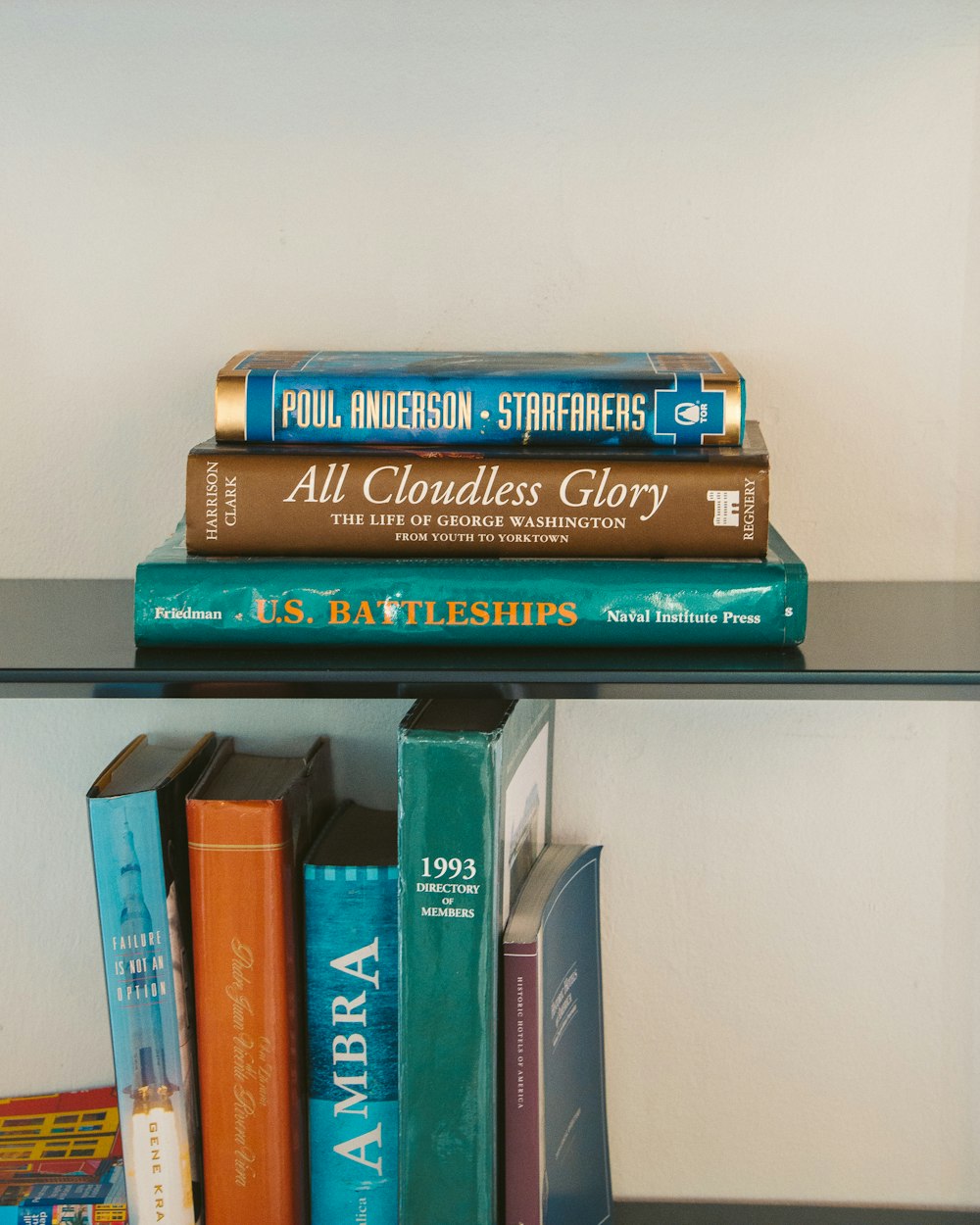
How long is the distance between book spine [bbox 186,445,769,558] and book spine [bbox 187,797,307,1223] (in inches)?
7.5

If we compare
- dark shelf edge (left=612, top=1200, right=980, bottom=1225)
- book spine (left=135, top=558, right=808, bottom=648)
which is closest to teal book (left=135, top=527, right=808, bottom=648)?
book spine (left=135, top=558, right=808, bottom=648)

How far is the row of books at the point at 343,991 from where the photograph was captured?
68cm

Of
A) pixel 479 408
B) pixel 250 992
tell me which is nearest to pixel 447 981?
pixel 250 992

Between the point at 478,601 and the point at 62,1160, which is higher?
the point at 478,601

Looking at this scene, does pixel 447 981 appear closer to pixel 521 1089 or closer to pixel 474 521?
pixel 521 1089

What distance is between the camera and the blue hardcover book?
2.12 ft

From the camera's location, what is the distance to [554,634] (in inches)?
24.8

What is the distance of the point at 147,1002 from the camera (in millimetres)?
735

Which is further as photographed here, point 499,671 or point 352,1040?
point 352,1040

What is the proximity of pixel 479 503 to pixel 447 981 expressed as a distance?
0.29m

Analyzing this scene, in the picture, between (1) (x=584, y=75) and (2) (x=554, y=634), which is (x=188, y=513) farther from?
(1) (x=584, y=75)

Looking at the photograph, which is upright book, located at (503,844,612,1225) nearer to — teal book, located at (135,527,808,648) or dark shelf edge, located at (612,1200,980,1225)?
dark shelf edge, located at (612,1200,980,1225)

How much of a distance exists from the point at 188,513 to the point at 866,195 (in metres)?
0.51

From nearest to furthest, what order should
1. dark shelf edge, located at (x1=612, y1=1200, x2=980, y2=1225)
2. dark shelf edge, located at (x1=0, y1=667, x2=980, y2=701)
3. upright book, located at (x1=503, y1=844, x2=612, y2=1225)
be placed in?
dark shelf edge, located at (x1=0, y1=667, x2=980, y2=701), upright book, located at (x1=503, y1=844, x2=612, y2=1225), dark shelf edge, located at (x1=612, y1=1200, x2=980, y2=1225)
